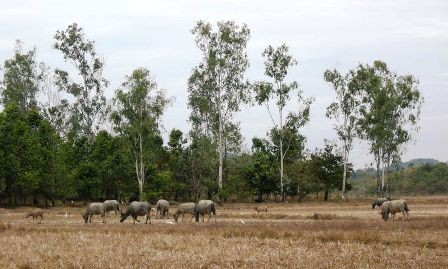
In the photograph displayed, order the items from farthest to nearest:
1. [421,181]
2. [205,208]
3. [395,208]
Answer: [421,181] < [205,208] < [395,208]

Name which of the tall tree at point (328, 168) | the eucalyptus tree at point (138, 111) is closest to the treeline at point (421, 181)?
the tall tree at point (328, 168)

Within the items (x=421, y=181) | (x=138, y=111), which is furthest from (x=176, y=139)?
(x=421, y=181)

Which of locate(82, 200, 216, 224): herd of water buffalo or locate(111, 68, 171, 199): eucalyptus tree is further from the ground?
locate(111, 68, 171, 199): eucalyptus tree

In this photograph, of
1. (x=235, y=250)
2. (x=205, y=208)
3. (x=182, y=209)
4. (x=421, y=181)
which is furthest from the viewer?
(x=421, y=181)

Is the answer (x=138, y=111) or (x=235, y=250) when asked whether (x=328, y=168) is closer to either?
(x=138, y=111)

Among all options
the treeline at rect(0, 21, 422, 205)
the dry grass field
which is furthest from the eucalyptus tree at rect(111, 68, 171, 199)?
the dry grass field

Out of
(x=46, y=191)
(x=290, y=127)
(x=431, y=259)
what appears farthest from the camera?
(x=290, y=127)

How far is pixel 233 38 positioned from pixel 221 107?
28.3 feet

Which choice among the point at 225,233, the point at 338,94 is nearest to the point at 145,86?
the point at 338,94

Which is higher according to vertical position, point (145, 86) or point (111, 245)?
point (145, 86)

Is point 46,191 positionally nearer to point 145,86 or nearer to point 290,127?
point 145,86

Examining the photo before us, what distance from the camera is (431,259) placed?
1619 centimetres

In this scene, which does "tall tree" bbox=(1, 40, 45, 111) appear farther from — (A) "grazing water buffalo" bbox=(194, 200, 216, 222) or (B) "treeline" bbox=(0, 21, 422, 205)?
(A) "grazing water buffalo" bbox=(194, 200, 216, 222)

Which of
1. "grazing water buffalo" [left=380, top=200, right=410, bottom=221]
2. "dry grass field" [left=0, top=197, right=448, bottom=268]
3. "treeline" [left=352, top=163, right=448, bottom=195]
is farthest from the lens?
"treeline" [left=352, top=163, right=448, bottom=195]
